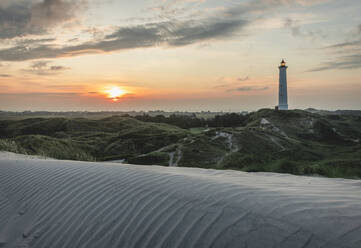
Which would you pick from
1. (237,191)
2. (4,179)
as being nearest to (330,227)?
(237,191)

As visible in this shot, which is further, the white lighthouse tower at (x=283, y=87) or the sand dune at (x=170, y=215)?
the white lighthouse tower at (x=283, y=87)

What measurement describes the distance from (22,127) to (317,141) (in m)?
53.1

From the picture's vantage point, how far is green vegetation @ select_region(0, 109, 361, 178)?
14.5m

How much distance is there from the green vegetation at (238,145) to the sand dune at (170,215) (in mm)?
6624

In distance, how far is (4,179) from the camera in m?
5.62

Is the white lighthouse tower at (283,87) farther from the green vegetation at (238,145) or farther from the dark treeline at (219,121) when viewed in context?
the green vegetation at (238,145)

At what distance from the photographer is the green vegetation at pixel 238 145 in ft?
47.6

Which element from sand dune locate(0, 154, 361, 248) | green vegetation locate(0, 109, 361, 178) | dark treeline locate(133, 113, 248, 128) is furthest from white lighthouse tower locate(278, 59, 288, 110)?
sand dune locate(0, 154, 361, 248)

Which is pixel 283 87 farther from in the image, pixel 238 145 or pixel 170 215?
pixel 170 215

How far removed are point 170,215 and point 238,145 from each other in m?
22.9

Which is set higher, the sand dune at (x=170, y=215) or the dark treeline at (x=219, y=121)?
the dark treeline at (x=219, y=121)

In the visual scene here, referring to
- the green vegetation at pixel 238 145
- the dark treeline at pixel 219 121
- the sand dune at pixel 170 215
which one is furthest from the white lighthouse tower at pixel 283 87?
the sand dune at pixel 170 215

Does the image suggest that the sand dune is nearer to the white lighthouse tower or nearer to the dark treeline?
the dark treeline

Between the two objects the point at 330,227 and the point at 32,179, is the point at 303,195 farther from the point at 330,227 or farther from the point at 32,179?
the point at 32,179
